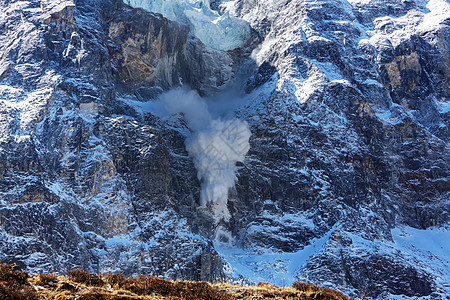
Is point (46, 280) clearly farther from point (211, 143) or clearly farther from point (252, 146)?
point (211, 143)

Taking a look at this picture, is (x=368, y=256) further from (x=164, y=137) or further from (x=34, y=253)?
(x=34, y=253)

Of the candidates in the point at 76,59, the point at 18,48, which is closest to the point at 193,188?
the point at 76,59

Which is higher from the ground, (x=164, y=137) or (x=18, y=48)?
(x=18, y=48)

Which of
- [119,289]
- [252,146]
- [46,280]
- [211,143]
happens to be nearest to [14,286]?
[46,280]

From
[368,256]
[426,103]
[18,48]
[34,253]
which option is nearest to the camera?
[34,253]

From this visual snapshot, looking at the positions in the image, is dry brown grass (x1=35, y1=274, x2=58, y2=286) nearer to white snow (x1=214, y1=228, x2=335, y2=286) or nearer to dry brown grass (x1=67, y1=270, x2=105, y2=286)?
dry brown grass (x1=67, y1=270, x2=105, y2=286)

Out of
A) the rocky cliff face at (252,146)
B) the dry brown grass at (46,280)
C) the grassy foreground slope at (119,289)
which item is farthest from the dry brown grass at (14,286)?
the rocky cliff face at (252,146)
